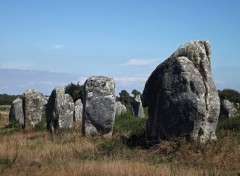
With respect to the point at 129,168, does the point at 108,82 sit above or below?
above

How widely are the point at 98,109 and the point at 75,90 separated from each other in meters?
30.5

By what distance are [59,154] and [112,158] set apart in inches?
76.6

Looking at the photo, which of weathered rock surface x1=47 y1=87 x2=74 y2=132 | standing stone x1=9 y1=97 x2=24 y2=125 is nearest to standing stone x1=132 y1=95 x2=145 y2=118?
standing stone x1=9 y1=97 x2=24 y2=125

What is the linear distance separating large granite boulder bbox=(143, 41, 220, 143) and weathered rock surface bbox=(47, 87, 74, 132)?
8.57m

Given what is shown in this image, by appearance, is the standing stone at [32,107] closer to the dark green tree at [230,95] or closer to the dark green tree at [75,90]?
the dark green tree at [230,95]

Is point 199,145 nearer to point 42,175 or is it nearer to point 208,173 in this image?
point 208,173

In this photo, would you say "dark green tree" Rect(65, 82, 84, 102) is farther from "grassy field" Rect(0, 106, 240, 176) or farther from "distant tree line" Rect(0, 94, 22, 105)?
"distant tree line" Rect(0, 94, 22, 105)

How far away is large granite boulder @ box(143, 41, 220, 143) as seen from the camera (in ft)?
49.6

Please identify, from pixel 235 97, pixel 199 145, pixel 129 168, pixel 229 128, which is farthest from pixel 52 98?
pixel 235 97

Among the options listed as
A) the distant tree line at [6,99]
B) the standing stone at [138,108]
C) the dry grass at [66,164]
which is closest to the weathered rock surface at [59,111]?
the dry grass at [66,164]

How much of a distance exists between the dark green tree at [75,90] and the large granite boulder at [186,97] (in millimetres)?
32780

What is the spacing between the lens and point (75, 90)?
51.0 meters

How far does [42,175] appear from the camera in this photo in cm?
1081

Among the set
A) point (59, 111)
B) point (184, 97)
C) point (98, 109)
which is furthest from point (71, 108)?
point (184, 97)
